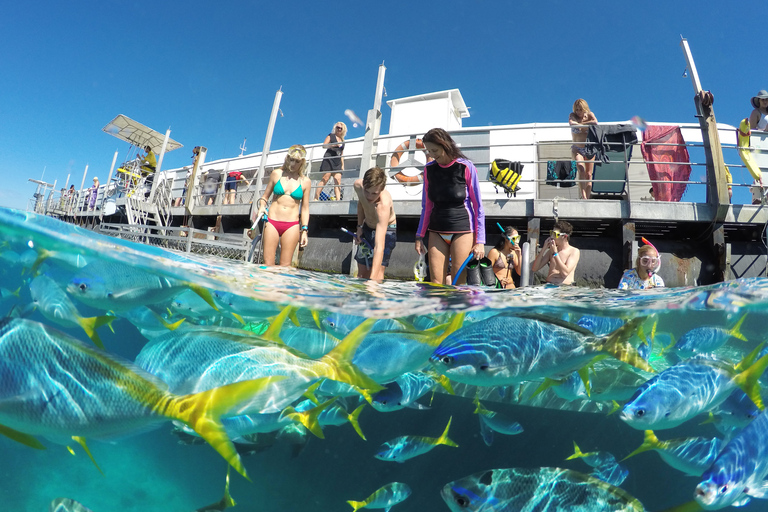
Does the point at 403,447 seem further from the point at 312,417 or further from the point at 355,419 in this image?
the point at 312,417

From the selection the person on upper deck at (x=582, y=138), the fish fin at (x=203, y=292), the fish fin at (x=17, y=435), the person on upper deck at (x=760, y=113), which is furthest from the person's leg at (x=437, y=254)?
the person on upper deck at (x=760, y=113)

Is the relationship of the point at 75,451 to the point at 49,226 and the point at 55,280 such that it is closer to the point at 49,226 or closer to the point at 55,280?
the point at 55,280

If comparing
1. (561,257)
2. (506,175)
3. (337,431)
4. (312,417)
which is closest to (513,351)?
(312,417)

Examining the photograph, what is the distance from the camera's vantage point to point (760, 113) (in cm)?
663

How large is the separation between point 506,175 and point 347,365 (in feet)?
17.6

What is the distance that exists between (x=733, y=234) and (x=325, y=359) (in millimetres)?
6942

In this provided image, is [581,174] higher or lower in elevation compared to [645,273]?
higher

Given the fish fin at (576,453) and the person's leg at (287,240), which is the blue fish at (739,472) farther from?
the person's leg at (287,240)

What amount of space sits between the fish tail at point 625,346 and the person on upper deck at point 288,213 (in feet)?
10.1

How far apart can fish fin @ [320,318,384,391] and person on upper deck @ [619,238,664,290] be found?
3.29m

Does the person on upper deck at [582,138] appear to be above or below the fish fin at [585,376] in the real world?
above

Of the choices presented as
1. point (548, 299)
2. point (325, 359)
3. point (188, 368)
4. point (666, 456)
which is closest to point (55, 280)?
point (188, 368)

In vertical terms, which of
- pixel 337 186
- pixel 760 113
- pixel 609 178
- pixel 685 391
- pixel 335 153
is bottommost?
pixel 685 391

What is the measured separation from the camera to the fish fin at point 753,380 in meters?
2.19
